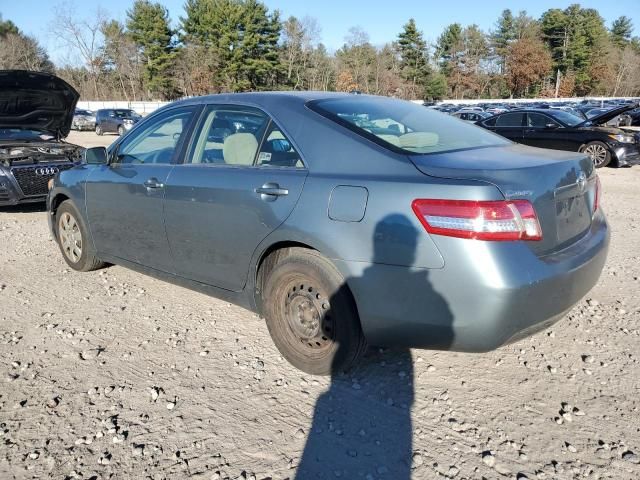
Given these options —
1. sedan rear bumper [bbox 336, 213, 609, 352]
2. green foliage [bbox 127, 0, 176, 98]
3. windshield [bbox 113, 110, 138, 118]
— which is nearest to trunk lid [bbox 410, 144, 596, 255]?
sedan rear bumper [bbox 336, 213, 609, 352]

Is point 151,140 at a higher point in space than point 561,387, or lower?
higher

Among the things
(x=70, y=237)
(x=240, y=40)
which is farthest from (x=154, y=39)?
(x=70, y=237)

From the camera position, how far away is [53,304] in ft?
13.5

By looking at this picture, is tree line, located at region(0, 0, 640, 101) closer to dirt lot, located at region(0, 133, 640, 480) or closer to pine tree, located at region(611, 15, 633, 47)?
pine tree, located at region(611, 15, 633, 47)

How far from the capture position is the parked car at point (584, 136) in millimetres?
12039

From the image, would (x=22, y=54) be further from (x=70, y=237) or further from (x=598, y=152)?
(x=70, y=237)

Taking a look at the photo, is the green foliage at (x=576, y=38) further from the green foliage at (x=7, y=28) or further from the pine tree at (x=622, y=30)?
the green foliage at (x=7, y=28)

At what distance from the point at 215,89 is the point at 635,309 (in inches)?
2542

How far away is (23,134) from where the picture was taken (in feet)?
25.9

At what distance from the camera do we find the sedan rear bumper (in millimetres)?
2238

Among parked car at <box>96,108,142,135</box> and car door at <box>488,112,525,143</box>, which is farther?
parked car at <box>96,108,142,135</box>

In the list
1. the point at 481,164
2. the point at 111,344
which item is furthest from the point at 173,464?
the point at 481,164

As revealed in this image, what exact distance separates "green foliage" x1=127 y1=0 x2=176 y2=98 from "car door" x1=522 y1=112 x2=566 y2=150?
2325 inches

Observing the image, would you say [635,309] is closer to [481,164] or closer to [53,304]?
[481,164]
